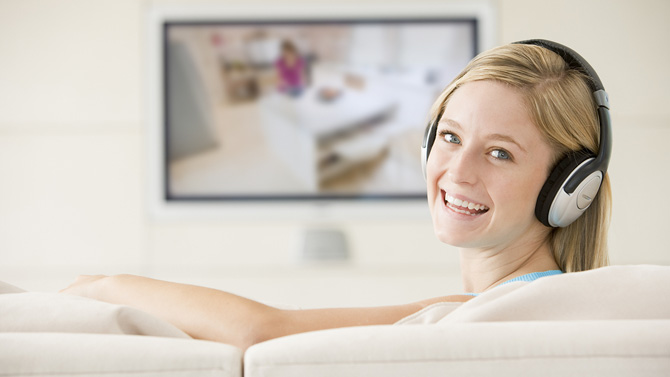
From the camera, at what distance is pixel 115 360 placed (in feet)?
1.81

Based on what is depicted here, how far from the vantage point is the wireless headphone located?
3.44 ft

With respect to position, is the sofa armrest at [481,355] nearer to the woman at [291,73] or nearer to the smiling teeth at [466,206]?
the smiling teeth at [466,206]

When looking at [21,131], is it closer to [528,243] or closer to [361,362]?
[528,243]

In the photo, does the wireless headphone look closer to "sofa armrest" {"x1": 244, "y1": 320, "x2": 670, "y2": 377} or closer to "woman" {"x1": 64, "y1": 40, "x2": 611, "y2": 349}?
"woman" {"x1": 64, "y1": 40, "x2": 611, "y2": 349}

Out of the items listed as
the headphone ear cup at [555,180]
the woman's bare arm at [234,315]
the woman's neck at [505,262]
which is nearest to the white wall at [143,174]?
the woman's neck at [505,262]

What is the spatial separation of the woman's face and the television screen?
2.67 m

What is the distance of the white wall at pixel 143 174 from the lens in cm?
369

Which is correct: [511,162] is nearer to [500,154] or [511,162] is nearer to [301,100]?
[500,154]

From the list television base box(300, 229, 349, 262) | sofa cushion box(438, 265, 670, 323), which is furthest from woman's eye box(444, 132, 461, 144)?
television base box(300, 229, 349, 262)

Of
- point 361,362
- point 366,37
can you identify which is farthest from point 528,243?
point 366,37

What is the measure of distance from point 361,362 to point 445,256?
320 centimetres

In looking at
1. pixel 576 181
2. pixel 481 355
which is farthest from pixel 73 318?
pixel 576 181

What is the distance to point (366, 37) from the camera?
3809 millimetres

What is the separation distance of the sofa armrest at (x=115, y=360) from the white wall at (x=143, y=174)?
10.3ft
